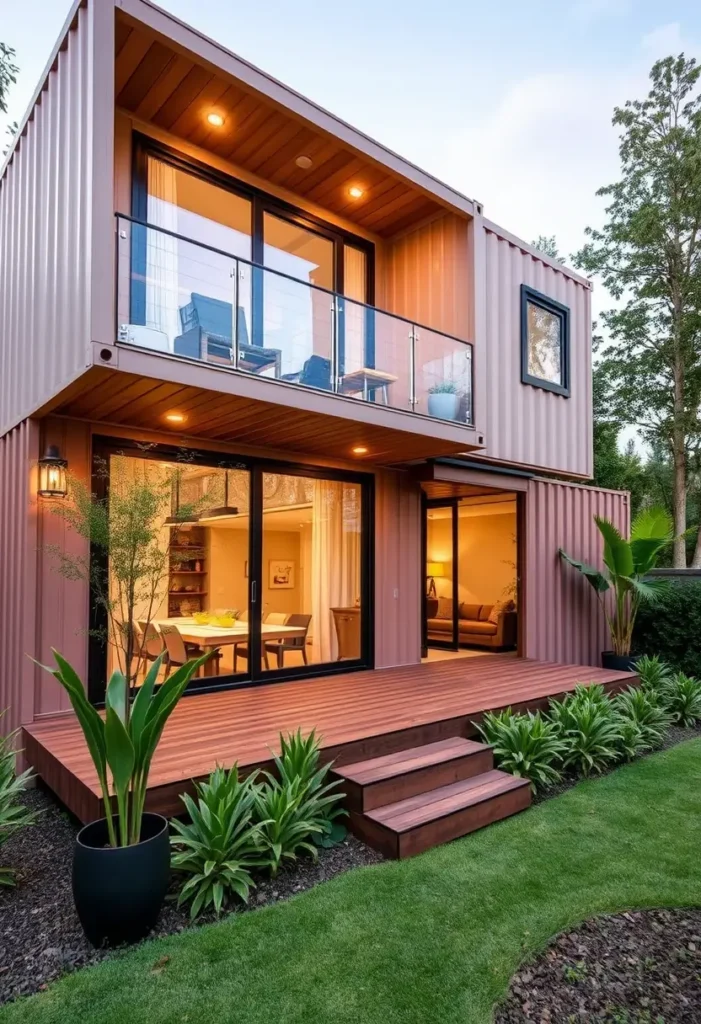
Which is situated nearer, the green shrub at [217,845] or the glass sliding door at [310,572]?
the green shrub at [217,845]

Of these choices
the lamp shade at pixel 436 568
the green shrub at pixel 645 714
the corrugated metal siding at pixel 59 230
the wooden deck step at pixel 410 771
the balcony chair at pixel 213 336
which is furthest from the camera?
the lamp shade at pixel 436 568

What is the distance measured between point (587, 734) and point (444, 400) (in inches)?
145

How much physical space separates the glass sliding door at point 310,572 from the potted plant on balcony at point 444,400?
68.6 inches

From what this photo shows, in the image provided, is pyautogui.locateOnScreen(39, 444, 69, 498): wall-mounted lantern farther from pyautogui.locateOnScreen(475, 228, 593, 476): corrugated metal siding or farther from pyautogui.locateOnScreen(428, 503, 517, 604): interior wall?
pyautogui.locateOnScreen(428, 503, 517, 604): interior wall

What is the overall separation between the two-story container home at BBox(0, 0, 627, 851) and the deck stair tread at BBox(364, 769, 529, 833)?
547mm

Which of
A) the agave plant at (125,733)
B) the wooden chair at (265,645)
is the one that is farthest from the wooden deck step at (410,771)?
the wooden chair at (265,645)

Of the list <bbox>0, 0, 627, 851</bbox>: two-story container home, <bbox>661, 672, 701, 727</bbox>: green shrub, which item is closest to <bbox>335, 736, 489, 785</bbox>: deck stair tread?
<bbox>0, 0, 627, 851</bbox>: two-story container home

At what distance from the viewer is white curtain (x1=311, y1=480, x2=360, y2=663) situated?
783 cm

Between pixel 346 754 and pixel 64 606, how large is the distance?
2.87 meters

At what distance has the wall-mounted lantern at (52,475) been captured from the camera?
555 cm

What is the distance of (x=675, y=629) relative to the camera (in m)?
9.38

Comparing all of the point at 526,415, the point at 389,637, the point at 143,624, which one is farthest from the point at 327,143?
the point at 389,637

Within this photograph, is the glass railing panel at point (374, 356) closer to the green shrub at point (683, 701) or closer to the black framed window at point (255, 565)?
the black framed window at point (255, 565)

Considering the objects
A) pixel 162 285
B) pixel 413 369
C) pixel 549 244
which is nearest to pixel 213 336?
pixel 162 285
